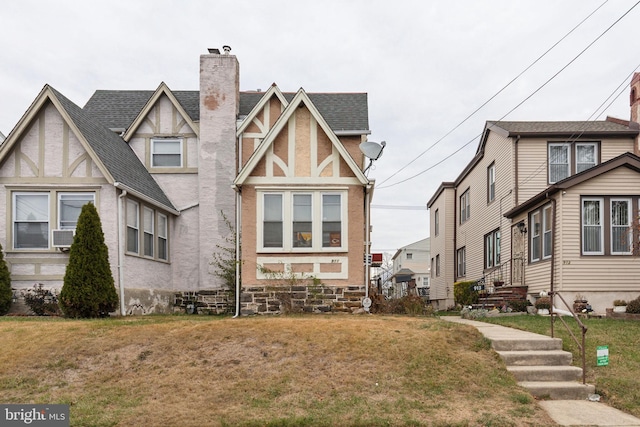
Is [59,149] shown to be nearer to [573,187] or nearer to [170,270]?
[170,270]

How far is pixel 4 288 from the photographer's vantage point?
1446 cm

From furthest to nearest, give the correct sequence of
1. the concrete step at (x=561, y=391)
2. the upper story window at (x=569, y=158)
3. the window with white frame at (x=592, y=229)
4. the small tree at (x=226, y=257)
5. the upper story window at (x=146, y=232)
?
the upper story window at (x=569, y=158), the small tree at (x=226, y=257), the window with white frame at (x=592, y=229), the upper story window at (x=146, y=232), the concrete step at (x=561, y=391)

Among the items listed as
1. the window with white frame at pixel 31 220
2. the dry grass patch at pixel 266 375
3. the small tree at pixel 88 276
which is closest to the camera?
the dry grass patch at pixel 266 375

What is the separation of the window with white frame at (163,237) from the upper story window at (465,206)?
16138 millimetres

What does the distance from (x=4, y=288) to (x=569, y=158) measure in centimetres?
1929

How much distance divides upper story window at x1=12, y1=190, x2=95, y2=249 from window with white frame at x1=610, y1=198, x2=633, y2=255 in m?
15.6

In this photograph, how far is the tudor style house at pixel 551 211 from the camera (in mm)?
16969

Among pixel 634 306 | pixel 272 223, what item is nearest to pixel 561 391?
pixel 634 306

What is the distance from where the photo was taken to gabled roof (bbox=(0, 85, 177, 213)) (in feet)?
50.1

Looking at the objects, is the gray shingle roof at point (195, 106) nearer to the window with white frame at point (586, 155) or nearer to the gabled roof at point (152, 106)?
the gabled roof at point (152, 106)

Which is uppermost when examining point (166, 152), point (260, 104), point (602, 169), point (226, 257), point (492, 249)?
point (260, 104)

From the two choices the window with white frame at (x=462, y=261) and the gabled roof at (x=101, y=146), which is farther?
the window with white frame at (x=462, y=261)

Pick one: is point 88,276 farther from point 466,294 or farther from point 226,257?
point 466,294

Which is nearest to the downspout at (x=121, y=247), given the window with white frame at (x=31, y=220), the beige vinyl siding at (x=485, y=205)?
the window with white frame at (x=31, y=220)
